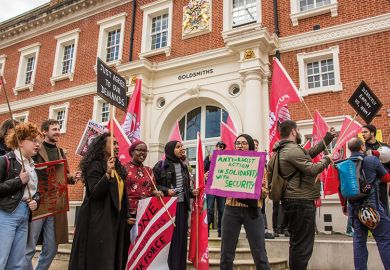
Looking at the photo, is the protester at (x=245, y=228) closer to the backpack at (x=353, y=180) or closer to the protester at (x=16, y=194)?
the backpack at (x=353, y=180)

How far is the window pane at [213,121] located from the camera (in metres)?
12.5

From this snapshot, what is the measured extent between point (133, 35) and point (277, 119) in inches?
376

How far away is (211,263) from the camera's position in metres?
6.04

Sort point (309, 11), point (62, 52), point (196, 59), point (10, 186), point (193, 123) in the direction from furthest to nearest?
point (62, 52), point (193, 123), point (196, 59), point (309, 11), point (10, 186)

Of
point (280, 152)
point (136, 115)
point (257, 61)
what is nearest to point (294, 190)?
point (280, 152)

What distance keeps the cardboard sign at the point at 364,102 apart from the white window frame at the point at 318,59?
386 centimetres

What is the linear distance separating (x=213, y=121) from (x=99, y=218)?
9.25 m

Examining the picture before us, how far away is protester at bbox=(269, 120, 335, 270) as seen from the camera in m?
3.80

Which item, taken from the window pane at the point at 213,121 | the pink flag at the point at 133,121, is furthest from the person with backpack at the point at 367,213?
the window pane at the point at 213,121

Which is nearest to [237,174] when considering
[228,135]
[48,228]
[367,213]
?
[367,213]

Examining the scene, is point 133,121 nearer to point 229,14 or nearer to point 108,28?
point 229,14

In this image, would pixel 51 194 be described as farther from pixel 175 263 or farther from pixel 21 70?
pixel 21 70

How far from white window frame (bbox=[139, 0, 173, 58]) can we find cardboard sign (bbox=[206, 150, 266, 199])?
954 centimetres

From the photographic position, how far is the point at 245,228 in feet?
14.5
